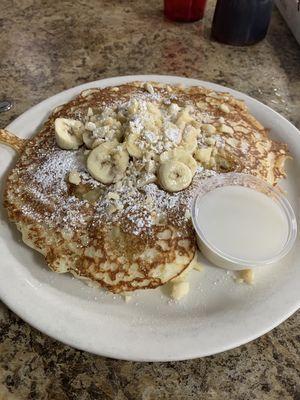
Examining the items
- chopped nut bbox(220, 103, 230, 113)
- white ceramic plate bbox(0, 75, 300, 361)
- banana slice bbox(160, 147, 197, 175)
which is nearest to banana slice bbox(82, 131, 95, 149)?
banana slice bbox(160, 147, 197, 175)

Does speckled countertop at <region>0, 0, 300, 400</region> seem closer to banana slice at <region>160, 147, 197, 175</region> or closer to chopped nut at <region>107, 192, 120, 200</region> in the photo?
chopped nut at <region>107, 192, 120, 200</region>

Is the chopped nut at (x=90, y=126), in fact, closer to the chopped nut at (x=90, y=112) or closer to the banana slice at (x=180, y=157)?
the chopped nut at (x=90, y=112)

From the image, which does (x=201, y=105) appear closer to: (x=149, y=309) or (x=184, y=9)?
(x=149, y=309)

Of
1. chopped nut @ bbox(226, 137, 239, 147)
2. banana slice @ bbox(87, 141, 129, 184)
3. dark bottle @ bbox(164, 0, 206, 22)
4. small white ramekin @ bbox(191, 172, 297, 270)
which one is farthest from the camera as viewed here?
dark bottle @ bbox(164, 0, 206, 22)

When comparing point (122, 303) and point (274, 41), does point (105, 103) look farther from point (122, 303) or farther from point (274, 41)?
point (274, 41)

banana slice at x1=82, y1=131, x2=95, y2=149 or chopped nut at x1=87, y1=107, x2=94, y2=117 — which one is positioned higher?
chopped nut at x1=87, y1=107, x2=94, y2=117

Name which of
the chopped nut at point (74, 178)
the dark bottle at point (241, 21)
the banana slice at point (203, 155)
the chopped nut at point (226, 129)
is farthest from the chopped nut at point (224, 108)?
the dark bottle at point (241, 21)

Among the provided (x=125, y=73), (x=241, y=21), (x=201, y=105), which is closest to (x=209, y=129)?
(x=201, y=105)
